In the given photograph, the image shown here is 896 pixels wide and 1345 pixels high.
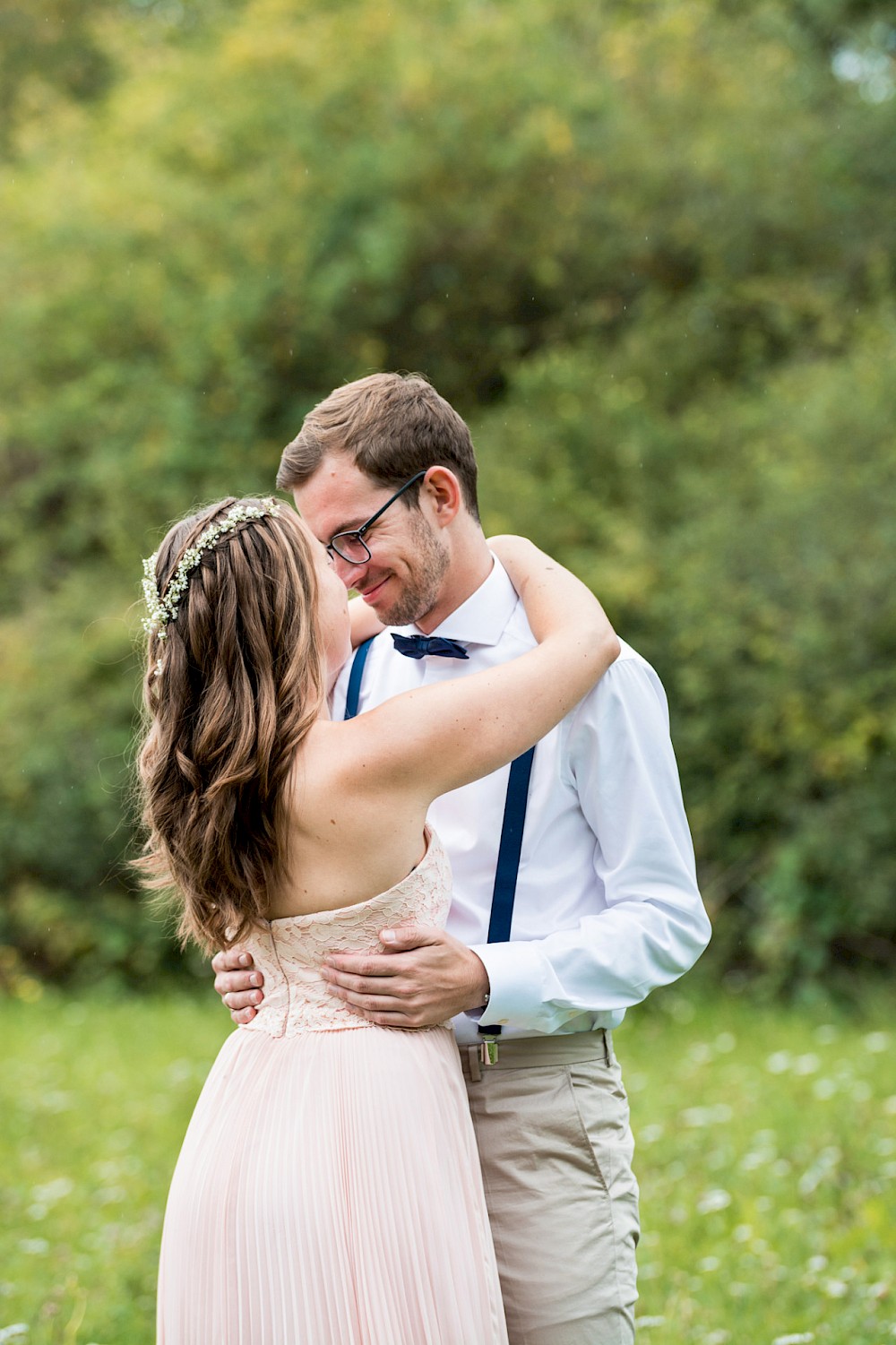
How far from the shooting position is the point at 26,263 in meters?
12.6

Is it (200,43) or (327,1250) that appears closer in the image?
(327,1250)

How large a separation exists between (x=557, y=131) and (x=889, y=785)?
600cm

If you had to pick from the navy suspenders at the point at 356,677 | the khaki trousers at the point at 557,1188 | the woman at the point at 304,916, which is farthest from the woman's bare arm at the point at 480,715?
the khaki trousers at the point at 557,1188

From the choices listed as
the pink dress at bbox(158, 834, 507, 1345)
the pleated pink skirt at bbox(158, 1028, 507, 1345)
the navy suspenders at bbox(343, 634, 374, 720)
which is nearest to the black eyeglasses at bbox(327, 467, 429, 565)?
the navy suspenders at bbox(343, 634, 374, 720)

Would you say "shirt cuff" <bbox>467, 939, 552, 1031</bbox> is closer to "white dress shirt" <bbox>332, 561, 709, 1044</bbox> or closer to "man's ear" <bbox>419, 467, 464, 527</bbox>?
"white dress shirt" <bbox>332, 561, 709, 1044</bbox>

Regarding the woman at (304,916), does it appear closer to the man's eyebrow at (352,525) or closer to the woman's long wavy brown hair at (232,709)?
the woman's long wavy brown hair at (232,709)

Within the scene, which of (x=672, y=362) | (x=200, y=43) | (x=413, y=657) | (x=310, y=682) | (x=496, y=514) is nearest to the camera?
(x=310, y=682)

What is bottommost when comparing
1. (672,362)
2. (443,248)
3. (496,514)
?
(496,514)

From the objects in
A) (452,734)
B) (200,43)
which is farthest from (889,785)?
(200,43)

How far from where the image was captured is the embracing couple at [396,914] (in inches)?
87.4

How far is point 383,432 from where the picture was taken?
2617 millimetres

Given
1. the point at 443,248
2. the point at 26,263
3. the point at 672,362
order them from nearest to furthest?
the point at 672,362
the point at 443,248
the point at 26,263

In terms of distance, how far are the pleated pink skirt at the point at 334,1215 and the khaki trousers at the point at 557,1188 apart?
0.17m

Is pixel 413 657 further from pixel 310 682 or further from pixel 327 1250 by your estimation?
pixel 327 1250
